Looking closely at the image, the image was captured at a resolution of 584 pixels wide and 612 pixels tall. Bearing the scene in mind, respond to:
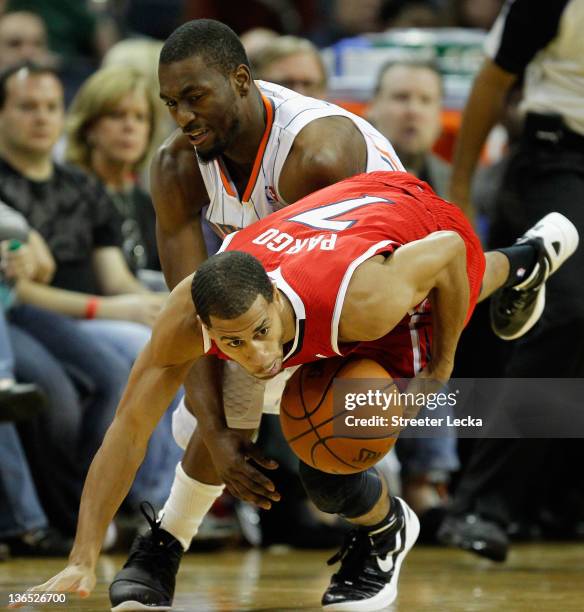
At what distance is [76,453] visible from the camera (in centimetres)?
484

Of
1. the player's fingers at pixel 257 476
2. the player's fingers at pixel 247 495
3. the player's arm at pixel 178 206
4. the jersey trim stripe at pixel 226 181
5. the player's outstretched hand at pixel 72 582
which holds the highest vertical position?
the jersey trim stripe at pixel 226 181

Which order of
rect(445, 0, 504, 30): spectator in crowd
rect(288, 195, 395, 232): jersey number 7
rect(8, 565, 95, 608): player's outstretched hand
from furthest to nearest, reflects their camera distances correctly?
rect(445, 0, 504, 30): spectator in crowd < rect(288, 195, 395, 232): jersey number 7 < rect(8, 565, 95, 608): player's outstretched hand

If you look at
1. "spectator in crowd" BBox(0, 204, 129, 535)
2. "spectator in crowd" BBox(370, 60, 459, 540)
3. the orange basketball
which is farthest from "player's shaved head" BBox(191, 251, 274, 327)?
"spectator in crowd" BBox(370, 60, 459, 540)

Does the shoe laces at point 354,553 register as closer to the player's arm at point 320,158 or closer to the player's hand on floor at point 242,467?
the player's hand on floor at point 242,467

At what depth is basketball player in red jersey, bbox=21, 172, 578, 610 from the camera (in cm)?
274

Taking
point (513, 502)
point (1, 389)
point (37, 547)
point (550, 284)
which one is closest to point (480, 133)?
point (550, 284)

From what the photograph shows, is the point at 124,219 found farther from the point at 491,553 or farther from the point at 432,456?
the point at 491,553

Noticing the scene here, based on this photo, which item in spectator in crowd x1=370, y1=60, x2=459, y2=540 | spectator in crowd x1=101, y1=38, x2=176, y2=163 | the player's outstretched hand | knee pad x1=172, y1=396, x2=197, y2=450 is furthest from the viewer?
spectator in crowd x1=101, y1=38, x2=176, y2=163

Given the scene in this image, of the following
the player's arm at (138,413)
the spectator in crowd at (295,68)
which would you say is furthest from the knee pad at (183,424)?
the spectator in crowd at (295,68)

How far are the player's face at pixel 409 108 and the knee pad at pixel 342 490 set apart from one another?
254 cm

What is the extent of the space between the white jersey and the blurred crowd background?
4.07 feet

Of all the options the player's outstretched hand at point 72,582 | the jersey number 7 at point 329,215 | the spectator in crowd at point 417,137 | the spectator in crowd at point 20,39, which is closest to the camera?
the player's outstretched hand at point 72,582

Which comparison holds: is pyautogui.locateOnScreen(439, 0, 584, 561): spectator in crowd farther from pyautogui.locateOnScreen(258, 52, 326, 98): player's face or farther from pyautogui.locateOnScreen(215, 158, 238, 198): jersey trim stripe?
pyautogui.locateOnScreen(215, 158, 238, 198): jersey trim stripe

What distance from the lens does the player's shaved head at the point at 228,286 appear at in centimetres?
268
